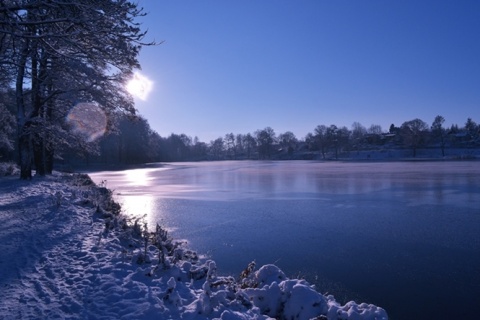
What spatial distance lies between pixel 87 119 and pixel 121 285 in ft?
43.1

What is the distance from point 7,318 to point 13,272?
4.35 feet

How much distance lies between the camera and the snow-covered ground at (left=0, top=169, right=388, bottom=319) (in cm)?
405

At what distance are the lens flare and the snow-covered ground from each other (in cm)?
868

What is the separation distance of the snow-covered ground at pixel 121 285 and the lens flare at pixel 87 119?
8.68 metres

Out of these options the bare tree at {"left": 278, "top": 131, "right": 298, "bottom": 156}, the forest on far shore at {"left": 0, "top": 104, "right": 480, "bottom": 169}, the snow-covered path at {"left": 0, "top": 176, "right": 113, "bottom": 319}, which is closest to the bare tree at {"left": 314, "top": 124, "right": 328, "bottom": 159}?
the forest on far shore at {"left": 0, "top": 104, "right": 480, "bottom": 169}

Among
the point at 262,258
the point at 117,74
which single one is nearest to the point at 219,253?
the point at 262,258

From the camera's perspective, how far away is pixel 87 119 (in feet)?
52.5

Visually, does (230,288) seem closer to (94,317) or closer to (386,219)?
(94,317)

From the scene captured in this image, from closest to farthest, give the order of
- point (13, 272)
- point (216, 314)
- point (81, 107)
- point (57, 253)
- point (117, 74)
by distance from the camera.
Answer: point (216, 314) → point (13, 272) → point (57, 253) → point (117, 74) → point (81, 107)

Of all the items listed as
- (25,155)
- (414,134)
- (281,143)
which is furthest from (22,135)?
(281,143)

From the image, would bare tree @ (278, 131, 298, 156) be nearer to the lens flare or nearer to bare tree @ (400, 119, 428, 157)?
bare tree @ (400, 119, 428, 157)

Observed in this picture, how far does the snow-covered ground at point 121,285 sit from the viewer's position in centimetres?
405

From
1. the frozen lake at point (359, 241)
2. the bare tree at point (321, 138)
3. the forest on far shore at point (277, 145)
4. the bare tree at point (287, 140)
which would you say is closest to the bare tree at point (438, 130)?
the forest on far shore at point (277, 145)

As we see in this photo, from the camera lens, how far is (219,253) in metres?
8.66
